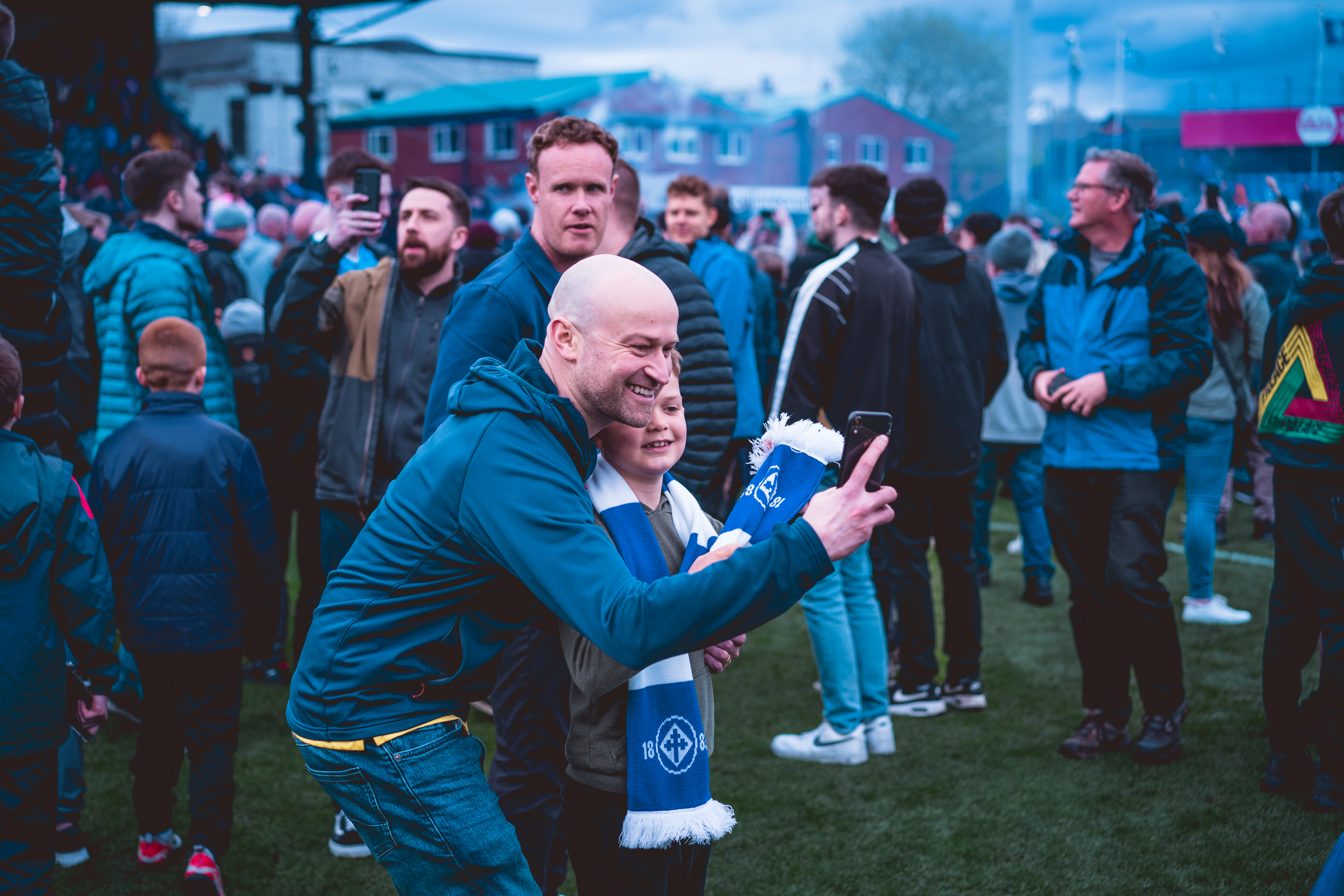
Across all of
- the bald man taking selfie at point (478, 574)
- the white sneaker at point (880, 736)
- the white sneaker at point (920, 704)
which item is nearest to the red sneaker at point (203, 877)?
the bald man taking selfie at point (478, 574)

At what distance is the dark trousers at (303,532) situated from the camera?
216 inches

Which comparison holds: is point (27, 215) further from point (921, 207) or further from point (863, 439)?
point (921, 207)

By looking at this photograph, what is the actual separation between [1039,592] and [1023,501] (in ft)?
1.94

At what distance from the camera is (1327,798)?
4.00 metres

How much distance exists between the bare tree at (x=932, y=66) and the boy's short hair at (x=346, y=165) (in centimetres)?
7292

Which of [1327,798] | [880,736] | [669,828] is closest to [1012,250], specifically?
[880,736]

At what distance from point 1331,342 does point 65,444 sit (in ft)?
15.7

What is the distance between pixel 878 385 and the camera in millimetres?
4676

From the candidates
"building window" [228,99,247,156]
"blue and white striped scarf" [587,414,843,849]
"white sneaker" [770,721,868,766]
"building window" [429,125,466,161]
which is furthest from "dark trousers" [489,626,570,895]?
"building window" [228,99,247,156]

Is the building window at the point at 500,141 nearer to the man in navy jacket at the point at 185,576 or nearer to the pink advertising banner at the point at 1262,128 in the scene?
the pink advertising banner at the point at 1262,128

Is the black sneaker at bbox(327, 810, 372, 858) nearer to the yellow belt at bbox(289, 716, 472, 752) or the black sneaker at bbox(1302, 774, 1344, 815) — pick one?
the yellow belt at bbox(289, 716, 472, 752)

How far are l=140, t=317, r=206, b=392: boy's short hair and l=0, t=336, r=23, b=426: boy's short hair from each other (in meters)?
0.56

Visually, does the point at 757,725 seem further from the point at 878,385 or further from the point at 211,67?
the point at 211,67

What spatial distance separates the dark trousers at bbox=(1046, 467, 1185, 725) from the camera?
14.2ft
